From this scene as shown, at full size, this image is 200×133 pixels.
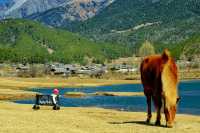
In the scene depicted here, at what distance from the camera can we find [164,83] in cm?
3766

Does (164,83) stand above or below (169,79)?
below

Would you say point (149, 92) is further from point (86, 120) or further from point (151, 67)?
point (86, 120)

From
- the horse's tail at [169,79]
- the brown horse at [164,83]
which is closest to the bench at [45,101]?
the brown horse at [164,83]

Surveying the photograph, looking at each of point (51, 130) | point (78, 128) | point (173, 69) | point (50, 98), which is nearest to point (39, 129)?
point (51, 130)

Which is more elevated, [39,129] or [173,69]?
[173,69]

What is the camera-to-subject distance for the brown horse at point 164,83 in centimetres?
3725

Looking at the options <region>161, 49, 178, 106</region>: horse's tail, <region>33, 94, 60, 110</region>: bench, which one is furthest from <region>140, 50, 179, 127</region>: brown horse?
<region>33, 94, 60, 110</region>: bench

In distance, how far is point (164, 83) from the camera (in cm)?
3766

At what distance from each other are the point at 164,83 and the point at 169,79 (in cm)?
55

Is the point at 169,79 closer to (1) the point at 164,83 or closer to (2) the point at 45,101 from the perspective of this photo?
(1) the point at 164,83

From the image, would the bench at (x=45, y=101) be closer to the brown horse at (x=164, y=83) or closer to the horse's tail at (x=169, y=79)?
the brown horse at (x=164, y=83)

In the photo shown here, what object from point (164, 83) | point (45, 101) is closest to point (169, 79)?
point (164, 83)

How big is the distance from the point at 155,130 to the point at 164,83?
137 inches

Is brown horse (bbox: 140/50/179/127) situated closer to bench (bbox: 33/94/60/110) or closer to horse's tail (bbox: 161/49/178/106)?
horse's tail (bbox: 161/49/178/106)
